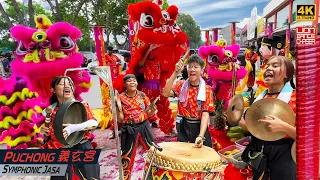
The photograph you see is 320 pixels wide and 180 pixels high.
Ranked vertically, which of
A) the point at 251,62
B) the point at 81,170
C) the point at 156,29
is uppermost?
the point at 156,29

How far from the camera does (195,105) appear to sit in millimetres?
2637

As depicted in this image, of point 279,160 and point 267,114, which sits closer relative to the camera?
point 267,114

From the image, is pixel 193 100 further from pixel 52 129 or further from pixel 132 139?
pixel 52 129

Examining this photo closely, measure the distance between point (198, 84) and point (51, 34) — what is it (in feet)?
5.16

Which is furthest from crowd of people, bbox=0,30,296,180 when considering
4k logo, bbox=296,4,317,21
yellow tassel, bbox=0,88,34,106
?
yellow tassel, bbox=0,88,34,106

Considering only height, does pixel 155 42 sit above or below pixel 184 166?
above

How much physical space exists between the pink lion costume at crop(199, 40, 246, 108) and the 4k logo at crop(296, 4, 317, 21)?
3.30 metres

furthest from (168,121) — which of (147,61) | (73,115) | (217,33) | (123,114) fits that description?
(217,33)

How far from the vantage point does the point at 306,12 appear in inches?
58.4

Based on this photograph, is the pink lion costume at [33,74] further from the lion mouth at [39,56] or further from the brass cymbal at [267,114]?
the brass cymbal at [267,114]

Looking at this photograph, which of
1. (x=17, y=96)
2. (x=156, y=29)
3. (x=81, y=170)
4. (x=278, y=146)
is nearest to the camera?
(x=278, y=146)

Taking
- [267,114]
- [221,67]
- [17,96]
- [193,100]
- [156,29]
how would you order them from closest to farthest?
[267,114] < [193,100] < [17,96] < [156,29] < [221,67]

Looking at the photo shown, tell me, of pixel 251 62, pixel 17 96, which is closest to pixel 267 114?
pixel 17 96

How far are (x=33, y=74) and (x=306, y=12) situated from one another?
2474mm
